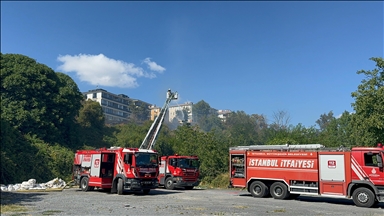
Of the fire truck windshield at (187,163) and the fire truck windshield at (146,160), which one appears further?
the fire truck windshield at (187,163)

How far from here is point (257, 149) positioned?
19609 millimetres

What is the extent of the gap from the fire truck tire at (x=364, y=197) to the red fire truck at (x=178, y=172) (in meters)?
12.0

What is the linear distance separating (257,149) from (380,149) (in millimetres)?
6492

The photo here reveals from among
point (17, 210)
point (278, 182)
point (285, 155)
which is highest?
point (285, 155)

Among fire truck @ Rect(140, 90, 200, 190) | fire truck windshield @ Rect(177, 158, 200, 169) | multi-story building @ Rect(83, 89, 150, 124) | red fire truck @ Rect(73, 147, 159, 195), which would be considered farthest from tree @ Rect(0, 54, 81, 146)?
multi-story building @ Rect(83, 89, 150, 124)

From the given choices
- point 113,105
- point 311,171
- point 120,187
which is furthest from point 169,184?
point 113,105

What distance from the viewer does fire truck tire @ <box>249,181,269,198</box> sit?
61.0 feet

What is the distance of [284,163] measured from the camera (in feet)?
59.2

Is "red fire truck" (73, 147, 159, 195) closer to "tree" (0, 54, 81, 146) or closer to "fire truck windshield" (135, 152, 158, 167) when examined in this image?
"fire truck windshield" (135, 152, 158, 167)

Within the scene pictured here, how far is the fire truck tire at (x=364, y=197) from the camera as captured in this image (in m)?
14.8

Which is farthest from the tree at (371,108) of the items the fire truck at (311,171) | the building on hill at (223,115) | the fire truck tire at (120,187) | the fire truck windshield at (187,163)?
the building on hill at (223,115)

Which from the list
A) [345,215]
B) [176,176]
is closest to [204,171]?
[176,176]

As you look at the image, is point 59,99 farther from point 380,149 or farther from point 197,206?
point 380,149

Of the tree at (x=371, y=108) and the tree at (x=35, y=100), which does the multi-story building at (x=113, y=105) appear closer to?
the tree at (x=35, y=100)
